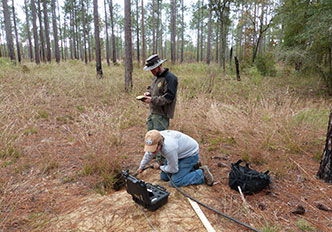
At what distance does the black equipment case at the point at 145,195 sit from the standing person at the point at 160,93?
1263 millimetres

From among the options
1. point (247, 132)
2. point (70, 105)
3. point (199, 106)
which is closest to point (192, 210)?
point (247, 132)

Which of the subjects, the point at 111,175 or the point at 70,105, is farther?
the point at 70,105

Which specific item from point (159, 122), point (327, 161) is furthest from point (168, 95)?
point (327, 161)

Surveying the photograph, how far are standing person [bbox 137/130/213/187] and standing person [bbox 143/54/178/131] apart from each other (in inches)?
22.3

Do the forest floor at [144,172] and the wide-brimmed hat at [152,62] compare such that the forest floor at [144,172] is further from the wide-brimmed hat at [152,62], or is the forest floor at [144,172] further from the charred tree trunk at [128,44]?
the charred tree trunk at [128,44]

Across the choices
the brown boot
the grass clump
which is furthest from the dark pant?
the grass clump

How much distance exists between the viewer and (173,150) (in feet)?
8.54

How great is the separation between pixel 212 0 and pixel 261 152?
33.2 feet

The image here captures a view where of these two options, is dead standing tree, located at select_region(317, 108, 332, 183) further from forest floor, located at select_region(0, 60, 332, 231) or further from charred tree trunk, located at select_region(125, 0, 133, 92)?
charred tree trunk, located at select_region(125, 0, 133, 92)

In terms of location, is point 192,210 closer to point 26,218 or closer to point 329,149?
point 26,218

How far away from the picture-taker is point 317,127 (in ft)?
15.0

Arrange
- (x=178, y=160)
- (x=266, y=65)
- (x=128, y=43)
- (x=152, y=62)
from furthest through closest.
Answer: (x=266, y=65) < (x=128, y=43) < (x=152, y=62) < (x=178, y=160)

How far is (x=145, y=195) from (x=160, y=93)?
1669 millimetres

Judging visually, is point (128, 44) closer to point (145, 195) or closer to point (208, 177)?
point (208, 177)
